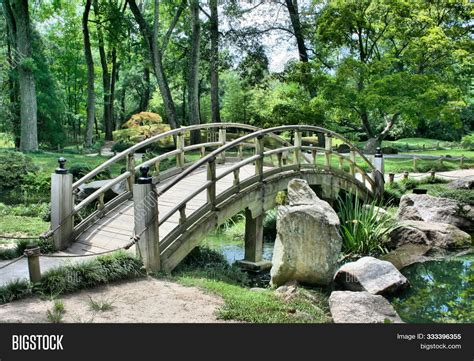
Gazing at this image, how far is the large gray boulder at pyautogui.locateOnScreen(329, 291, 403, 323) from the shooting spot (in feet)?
21.6

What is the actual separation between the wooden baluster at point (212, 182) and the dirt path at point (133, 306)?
2459mm

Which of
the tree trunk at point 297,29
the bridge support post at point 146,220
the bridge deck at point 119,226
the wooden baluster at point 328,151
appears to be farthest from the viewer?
the tree trunk at point 297,29

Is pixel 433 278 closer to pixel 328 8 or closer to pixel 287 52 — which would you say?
pixel 328 8

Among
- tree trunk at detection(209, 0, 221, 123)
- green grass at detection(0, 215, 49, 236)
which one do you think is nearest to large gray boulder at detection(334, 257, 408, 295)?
green grass at detection(0, 215, 49, 236)

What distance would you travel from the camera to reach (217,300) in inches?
262

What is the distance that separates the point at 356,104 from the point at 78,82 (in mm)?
30393

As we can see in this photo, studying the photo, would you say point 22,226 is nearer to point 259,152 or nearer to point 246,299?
point 259,152

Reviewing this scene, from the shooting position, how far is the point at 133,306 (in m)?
6.09

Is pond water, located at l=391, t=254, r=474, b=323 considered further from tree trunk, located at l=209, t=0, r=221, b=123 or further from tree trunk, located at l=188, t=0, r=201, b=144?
tree trunk, located at l=209, t=0, r=221, b=123

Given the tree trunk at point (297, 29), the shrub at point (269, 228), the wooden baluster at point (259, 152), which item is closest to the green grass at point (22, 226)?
the wooden baluster at point (259, 152)

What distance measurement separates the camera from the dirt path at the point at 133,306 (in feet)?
18.1

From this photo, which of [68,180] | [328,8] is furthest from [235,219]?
[328,8]

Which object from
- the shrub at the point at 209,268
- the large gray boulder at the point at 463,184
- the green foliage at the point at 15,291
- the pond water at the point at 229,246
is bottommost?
the pond water at the point at 229,246

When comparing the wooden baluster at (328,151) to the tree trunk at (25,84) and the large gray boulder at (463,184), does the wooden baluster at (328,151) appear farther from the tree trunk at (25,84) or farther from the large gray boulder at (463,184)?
the tree trunk at (25,84)
